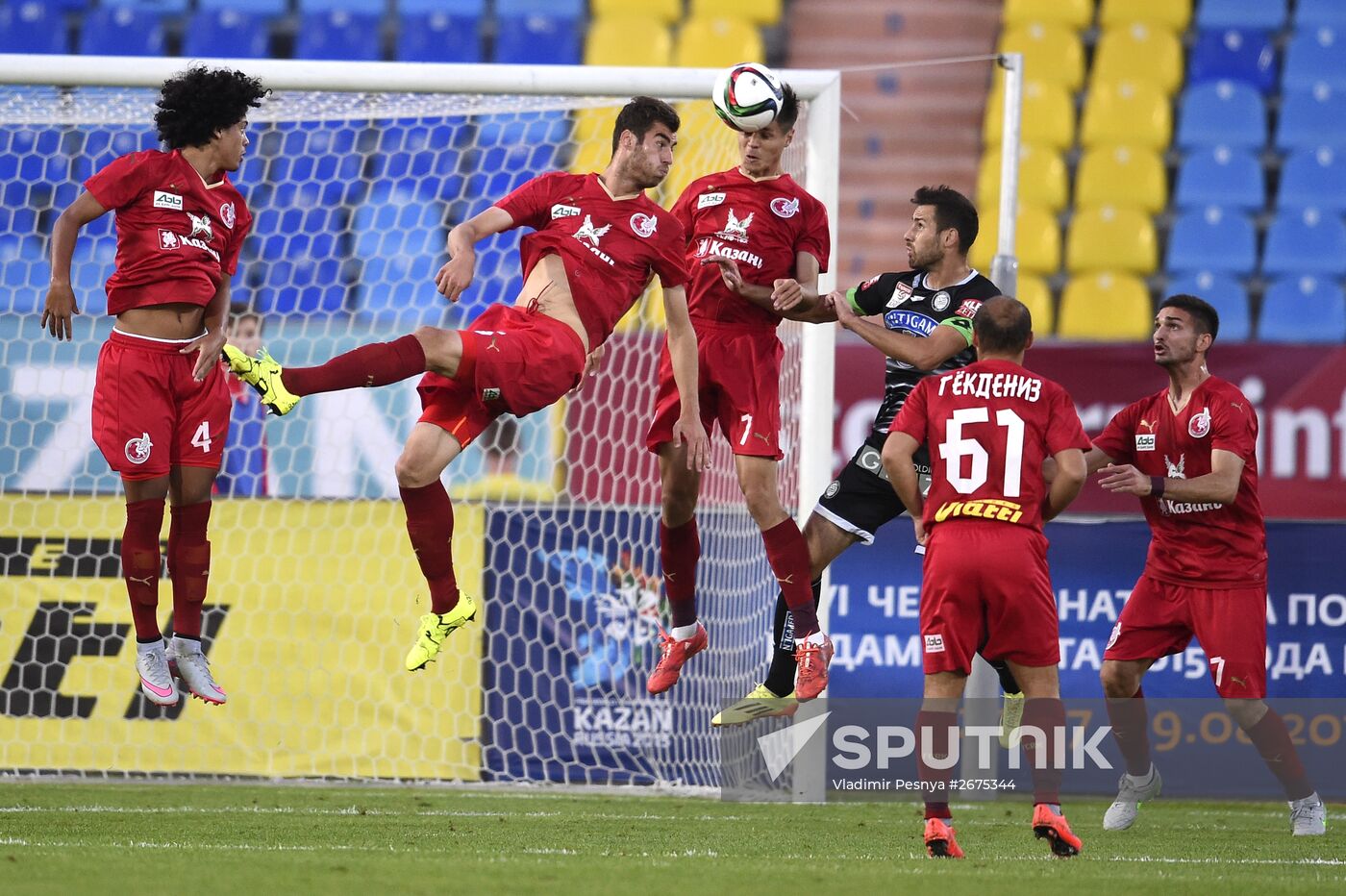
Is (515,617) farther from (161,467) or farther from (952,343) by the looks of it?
(952,343)

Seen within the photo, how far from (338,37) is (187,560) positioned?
7956 millimetres

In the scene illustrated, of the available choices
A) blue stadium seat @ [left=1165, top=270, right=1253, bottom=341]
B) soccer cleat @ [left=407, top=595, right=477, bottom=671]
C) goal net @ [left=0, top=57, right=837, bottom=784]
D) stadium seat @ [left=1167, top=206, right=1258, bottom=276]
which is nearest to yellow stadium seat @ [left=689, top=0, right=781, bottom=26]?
stadium seat @ [left=1167, top=206, right=1258, bottom=276]

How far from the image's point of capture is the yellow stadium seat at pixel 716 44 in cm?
1349

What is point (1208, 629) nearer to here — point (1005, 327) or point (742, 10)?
point (1005, 327)

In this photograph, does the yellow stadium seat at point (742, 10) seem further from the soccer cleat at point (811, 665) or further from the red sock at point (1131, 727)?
the soccer cleat at point (811, 665)

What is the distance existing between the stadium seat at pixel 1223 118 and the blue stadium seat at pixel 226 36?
795 centimetres

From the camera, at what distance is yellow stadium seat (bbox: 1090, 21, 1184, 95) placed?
45.7 feet

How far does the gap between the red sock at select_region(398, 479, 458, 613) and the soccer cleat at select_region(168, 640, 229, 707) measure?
106 cm

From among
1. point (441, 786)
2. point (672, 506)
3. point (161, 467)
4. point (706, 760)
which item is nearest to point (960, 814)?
point (706, 760)

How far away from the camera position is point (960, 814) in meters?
7.86

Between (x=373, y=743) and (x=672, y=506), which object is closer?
(x=672, y=506)

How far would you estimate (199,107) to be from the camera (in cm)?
658

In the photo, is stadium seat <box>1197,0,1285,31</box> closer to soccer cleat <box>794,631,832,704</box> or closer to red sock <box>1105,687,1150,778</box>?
red sock <box>1105,687,1150,778</box>

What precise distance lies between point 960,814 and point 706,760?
5.25ft
